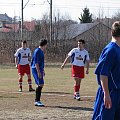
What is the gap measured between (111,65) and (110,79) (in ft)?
0.76

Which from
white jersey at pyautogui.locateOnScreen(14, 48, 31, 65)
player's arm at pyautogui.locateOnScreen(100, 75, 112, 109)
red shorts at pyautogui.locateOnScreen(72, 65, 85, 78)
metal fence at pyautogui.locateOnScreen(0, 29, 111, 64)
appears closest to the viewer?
player's arm at pyautogui.locateOnScreen(100, 75, 112, 109)

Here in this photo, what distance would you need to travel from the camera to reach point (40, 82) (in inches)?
480

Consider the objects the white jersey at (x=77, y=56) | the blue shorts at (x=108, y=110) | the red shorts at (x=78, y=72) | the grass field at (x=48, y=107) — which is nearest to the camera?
the blue shorts at (x=108, y=110)

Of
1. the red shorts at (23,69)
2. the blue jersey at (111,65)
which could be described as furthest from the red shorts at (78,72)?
the blue jersey at (111,65)

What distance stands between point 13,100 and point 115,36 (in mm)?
7817

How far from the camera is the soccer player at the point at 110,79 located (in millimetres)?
6176

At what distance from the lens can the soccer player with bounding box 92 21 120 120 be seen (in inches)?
243

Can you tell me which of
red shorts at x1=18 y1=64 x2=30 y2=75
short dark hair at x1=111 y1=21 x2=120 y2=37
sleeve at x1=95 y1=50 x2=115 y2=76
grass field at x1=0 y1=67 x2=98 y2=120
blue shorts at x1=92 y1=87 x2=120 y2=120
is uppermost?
short dark hair at x1=111 y1=21 x2=120 y2=37

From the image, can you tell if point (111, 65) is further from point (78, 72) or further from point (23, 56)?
point (23, 56)

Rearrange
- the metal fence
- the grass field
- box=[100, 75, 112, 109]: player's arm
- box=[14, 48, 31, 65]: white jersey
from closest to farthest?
box=[100, 75, 112, 109]: player's arm
the grass field
box=[14, 48, 31, 65]: white jersey
the metal fence

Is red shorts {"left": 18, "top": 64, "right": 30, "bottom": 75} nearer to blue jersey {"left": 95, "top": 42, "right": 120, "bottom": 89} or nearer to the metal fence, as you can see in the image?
blue jersey {"left": 95, "top": 42, "right": 120, "bottom": 89}

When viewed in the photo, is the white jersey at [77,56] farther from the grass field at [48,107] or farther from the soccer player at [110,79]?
the soccer player at [110,79]

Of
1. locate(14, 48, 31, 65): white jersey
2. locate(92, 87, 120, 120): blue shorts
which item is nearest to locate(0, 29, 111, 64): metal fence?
locate(14, 48, 31, 65): white jersey

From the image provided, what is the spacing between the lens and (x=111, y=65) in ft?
20.5
